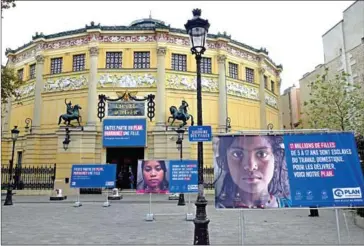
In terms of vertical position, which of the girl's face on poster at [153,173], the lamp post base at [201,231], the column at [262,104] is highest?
the column at [262,104]

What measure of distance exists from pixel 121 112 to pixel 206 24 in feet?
70.7

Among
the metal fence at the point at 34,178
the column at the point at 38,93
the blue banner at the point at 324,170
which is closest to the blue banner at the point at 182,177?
the blue banner at the point at 324,170

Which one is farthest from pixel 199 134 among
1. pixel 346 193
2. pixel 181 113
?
pixel 181 113

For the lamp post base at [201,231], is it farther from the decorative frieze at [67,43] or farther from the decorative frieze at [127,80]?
the decorative frieze at [67,43]

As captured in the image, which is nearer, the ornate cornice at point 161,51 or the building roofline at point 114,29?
the ornate cornice at point 161,51

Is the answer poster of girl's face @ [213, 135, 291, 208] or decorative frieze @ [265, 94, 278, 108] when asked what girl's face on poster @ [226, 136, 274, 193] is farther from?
decorative frieze @ [265, 94, 278, 108]

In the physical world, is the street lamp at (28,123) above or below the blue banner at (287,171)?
above

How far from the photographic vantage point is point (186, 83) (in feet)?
97.9

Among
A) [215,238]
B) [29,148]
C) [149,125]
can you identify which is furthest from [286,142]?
[29,148]

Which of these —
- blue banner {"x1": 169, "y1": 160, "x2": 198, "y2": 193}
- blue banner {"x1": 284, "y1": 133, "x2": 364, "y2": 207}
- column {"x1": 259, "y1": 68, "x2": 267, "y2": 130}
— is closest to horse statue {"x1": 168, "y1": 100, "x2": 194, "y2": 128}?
column {"x1": 259, "y1": 68, "x2": 267, "y2": 130}

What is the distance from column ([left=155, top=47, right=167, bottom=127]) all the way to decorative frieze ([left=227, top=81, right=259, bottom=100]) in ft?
21.2

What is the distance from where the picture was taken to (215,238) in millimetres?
7945

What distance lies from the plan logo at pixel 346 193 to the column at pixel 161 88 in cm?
2247

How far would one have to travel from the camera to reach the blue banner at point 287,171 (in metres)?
6.21
